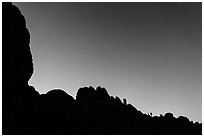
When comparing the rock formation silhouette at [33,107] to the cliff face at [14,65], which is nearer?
the cliff face at [14,65]

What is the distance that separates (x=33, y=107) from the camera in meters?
28.1

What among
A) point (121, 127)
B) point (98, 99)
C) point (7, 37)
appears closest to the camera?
point (7, 37)

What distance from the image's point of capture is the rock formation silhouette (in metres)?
24.8

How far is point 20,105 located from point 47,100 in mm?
7279

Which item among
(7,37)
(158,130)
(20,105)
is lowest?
(158,130)

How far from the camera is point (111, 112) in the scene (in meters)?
43.2

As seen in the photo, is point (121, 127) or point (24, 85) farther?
point (121, 127)

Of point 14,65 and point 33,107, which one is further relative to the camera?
point 33,107

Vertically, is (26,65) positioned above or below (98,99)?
above

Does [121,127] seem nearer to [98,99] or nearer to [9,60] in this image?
[98,99]

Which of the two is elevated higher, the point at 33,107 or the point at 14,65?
the point at 14,65

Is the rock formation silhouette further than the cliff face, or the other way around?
the rock formation silhouette

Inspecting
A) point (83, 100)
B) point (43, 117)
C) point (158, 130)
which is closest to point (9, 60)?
point (43, 117)

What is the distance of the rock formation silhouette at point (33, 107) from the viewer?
2477cm
